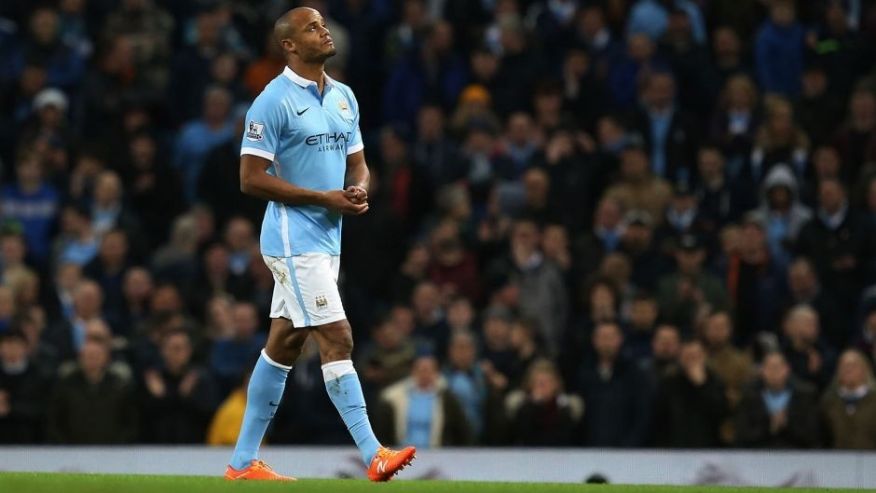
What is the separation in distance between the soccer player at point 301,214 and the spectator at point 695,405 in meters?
6.04

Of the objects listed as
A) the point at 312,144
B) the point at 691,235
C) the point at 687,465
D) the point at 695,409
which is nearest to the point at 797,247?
the point at 691,235

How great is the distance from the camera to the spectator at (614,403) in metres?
16.3

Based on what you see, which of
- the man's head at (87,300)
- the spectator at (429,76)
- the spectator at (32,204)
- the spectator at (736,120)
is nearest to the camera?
the man's head at (87,300)

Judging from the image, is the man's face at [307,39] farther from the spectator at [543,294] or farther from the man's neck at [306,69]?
the spectator at [543,294]

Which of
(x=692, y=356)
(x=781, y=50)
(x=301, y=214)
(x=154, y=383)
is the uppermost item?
(x=781, y=50)

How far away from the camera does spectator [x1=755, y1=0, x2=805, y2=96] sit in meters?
20.5

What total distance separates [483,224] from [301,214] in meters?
8.43

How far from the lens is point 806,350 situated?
16.5m

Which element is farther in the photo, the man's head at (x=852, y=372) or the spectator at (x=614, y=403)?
the spectator at (x=614, y=403)

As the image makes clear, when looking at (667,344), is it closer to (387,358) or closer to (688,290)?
(688,290)

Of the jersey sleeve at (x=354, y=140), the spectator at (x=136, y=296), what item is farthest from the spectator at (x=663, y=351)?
the jersey sleeve at (x=354, y=140)

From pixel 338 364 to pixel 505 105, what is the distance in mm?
10615

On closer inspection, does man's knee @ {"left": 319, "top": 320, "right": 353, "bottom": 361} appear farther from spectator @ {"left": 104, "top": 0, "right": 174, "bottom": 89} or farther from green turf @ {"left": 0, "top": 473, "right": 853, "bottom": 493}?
spectator @ {"left": 104, "top": 0, "right": 174, "bottom": 89}

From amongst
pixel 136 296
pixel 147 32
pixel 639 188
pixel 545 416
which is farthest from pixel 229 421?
pixel 147 32
